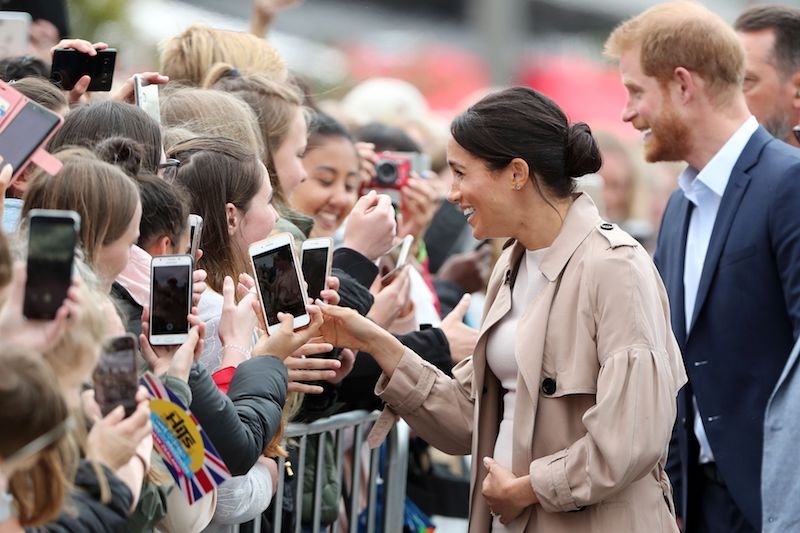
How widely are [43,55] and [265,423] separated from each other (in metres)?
2.75

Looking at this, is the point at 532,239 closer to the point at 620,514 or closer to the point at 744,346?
the point at 620,514

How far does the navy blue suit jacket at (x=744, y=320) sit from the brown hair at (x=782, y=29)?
810 millimetres

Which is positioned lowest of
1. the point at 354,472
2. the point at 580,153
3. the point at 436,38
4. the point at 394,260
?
the point at 436,38

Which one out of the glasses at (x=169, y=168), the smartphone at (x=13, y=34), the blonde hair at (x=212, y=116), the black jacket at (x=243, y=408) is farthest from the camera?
the smartphone at (x=13, y=34)

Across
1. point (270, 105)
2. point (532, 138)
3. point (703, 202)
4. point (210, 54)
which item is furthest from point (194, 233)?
point (703, 202)

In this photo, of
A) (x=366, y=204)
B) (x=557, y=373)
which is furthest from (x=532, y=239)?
(x=366, y=204)

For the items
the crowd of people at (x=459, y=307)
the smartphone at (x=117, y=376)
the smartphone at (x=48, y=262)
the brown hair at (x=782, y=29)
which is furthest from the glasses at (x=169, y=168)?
the brown hair at (x=782, y=29)

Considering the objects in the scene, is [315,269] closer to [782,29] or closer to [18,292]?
[18,292]

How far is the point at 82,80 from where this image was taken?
415 cm

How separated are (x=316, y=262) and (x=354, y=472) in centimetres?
98

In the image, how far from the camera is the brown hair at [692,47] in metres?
4.80

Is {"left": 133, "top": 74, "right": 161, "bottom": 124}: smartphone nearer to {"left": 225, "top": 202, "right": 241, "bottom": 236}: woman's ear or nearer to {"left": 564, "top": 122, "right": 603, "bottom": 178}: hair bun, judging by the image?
{"left": 225, "top": 202, "right": 241, "bottom": 236}: woman's ear

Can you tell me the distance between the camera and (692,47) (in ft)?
15.8

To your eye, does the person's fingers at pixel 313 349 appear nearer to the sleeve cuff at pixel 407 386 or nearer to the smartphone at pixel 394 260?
the sleeve cuff at pixel 407 386
